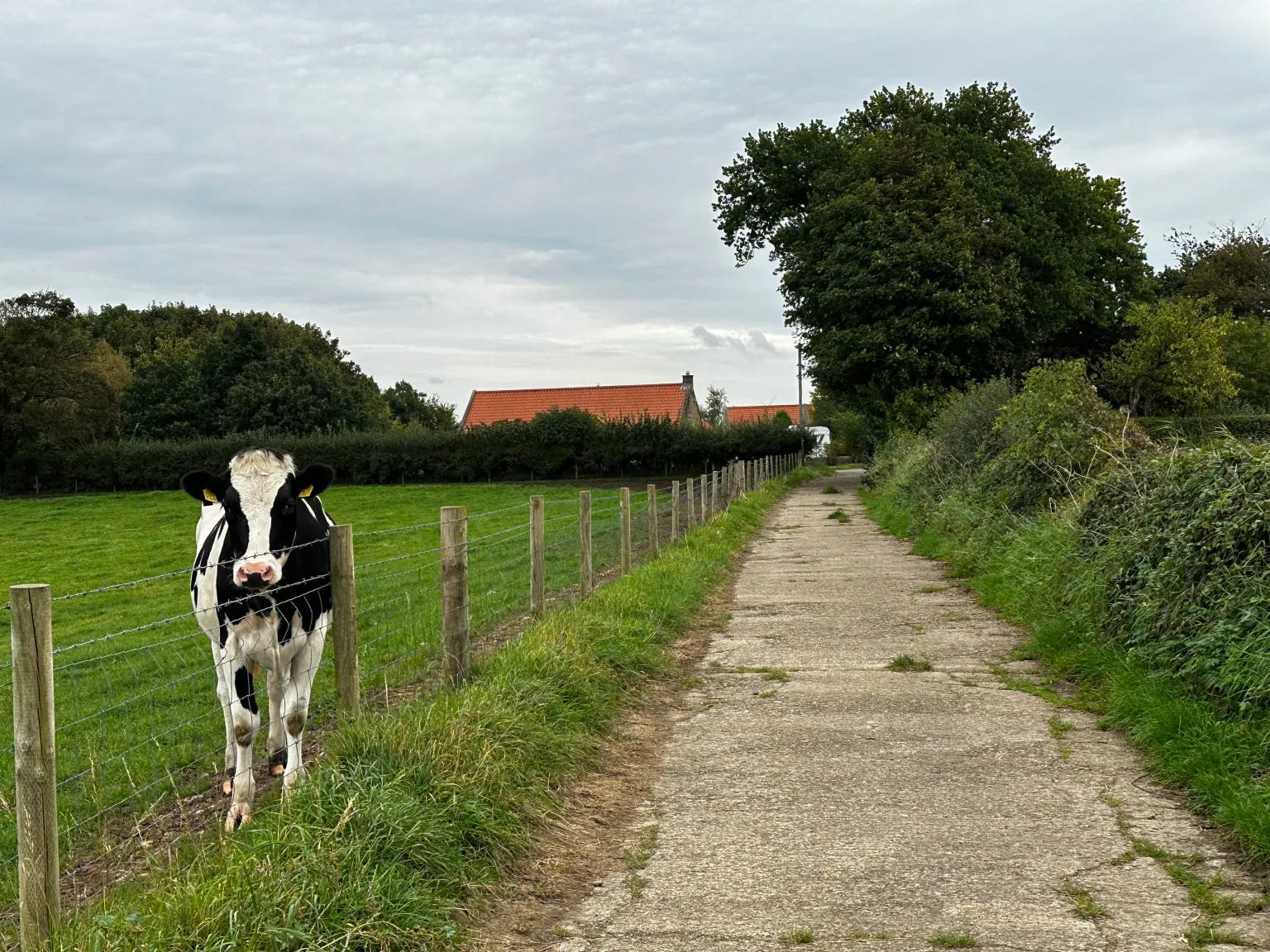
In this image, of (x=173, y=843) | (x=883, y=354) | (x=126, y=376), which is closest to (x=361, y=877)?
(x=173, y=843)

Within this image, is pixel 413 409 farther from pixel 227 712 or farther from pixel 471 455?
pixel 227 712

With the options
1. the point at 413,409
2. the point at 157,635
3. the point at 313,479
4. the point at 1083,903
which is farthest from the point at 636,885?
the point at 413,409

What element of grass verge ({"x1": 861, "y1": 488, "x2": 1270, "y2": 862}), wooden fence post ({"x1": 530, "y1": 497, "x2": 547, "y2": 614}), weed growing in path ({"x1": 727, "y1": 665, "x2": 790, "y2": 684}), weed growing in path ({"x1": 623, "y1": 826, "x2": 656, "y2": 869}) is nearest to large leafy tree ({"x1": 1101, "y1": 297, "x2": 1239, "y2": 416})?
grass verge ({"x1": 861, "y1": 488, "x2": 1270, "y2": 862})

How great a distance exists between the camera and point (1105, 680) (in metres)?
7.76

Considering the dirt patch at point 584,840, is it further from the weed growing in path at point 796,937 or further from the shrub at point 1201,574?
the shrub at point 1201,574

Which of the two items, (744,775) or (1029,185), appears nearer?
(744,775)

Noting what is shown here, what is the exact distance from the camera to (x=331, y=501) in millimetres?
41844

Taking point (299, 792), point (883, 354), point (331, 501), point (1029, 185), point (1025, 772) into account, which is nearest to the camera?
point (299, 792)

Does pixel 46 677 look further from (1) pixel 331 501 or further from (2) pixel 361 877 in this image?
(1) pixel 331 501

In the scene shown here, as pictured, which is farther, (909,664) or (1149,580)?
(909,664)

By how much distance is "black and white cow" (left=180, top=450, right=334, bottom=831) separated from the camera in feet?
19.7

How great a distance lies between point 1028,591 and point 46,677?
29.7 ft

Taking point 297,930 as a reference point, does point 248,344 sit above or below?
above

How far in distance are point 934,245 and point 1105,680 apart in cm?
2811
